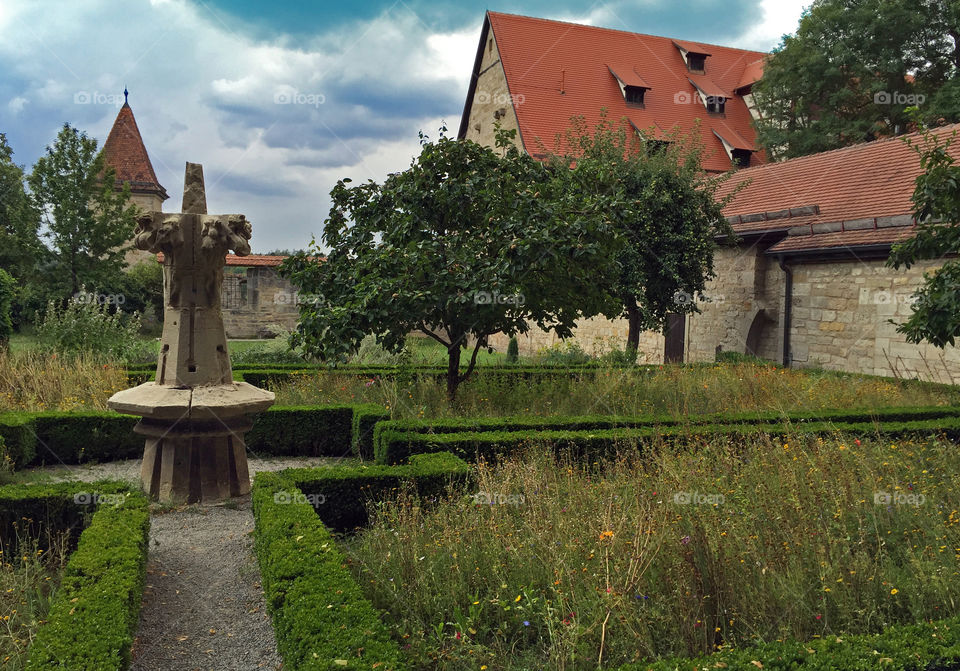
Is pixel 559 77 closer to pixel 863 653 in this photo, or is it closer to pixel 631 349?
pixel 631 349

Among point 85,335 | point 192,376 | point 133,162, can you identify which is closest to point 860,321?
point 192,376

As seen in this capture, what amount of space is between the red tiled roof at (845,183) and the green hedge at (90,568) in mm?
13045

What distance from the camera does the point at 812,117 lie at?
24.9 m

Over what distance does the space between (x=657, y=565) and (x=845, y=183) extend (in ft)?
46.0

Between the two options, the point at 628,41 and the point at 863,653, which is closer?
the point at 863,653

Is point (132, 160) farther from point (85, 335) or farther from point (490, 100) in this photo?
point (85, 335)

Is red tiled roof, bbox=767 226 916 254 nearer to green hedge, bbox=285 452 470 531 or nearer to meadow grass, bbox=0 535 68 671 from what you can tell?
green hedge, bbox=285 452 470 531

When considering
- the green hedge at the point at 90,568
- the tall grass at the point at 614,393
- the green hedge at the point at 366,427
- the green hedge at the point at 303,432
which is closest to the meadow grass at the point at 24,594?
the green hedge at the point at 90,568

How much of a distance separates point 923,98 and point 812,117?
14.1ft

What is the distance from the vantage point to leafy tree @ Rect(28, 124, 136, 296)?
25359mm

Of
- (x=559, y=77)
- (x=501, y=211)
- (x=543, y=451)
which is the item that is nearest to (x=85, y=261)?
(x=559, y=77)

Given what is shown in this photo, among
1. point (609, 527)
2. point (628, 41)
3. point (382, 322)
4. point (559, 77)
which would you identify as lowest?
point (609, 527)

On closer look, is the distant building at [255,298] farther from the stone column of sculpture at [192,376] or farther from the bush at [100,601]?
the bush at [100,601]

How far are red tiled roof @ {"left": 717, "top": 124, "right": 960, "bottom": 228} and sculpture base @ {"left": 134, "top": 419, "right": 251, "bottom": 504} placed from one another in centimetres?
1189
